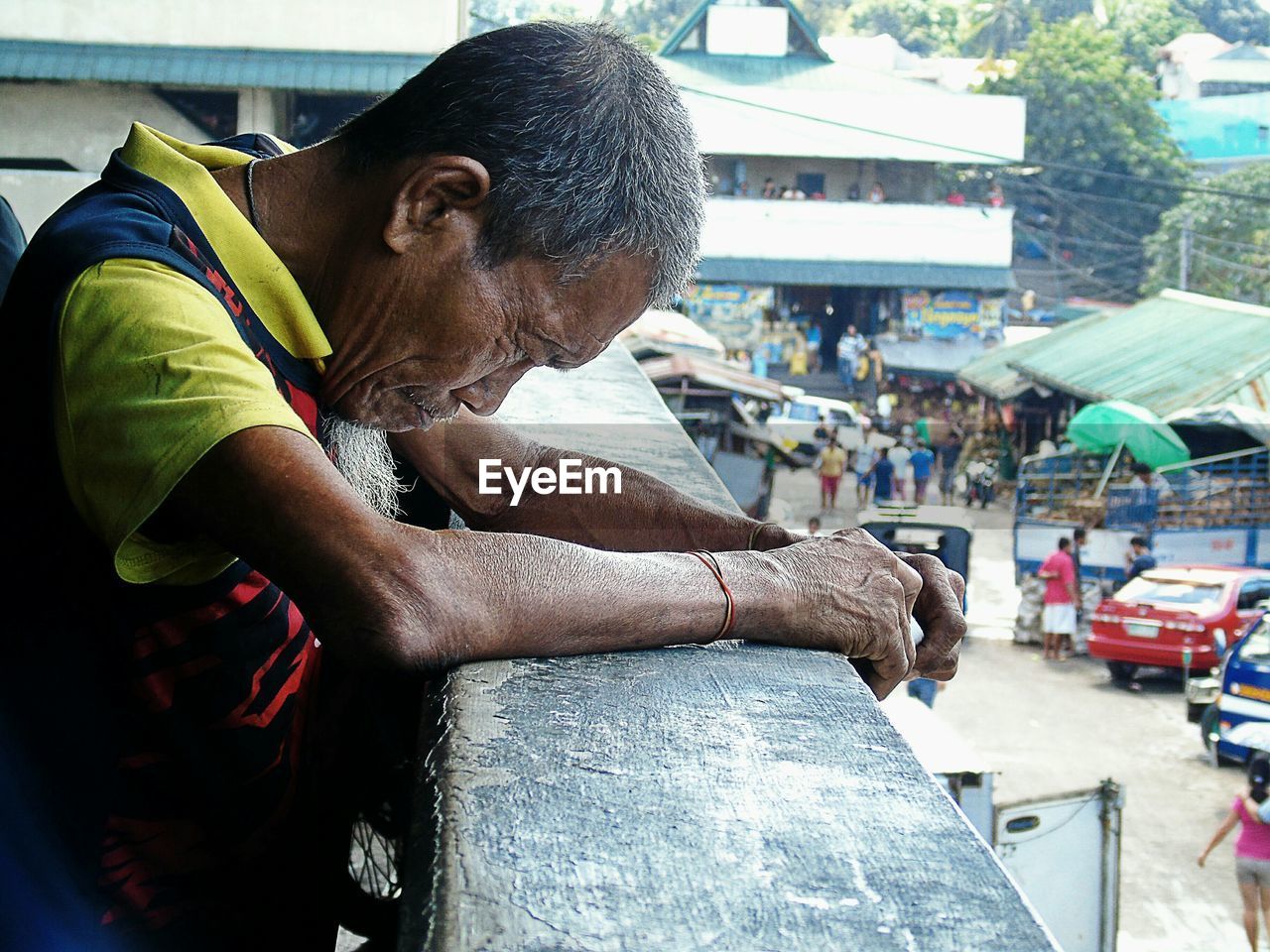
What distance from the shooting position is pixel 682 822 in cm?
103

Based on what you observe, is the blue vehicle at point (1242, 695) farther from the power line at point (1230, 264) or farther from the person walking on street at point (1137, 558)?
the power line at point (1230, 264)

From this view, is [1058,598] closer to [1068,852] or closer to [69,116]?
[1068,852]

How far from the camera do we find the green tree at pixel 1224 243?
1287 inches

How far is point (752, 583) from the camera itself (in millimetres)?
1575

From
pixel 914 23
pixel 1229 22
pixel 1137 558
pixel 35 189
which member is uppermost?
pixel 1229 22

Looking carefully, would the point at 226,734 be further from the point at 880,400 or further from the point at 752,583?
the point at 880,400

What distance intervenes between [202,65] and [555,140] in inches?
419

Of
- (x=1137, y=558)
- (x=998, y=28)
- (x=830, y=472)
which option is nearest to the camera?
(x=1137, y=558)

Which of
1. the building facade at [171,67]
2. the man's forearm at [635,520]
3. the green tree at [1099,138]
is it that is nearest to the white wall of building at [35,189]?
the building facade at [171,67]

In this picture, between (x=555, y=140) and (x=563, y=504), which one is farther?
(x=563, y=504)

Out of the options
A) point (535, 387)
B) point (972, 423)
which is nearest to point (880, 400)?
point (972, 423)

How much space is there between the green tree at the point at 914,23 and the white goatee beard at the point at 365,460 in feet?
212

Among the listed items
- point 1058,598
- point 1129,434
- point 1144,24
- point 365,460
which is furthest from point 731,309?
point 1144,24

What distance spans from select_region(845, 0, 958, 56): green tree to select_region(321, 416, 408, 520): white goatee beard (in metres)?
64.5
